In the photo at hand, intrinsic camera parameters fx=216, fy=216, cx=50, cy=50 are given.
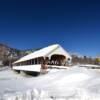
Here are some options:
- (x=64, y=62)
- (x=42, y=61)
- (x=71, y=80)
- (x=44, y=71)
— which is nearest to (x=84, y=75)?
(x=71, y=80)

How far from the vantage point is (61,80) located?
17.7m

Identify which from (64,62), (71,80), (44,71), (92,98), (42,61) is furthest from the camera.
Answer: (64,62)

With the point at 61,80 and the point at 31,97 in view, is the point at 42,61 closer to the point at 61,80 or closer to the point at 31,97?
the point at 61,80

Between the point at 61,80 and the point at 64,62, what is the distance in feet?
51.5

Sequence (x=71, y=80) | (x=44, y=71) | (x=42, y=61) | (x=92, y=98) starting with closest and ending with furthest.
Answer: (x=92, y=98) → (x=71, y=80) → (x=44, y=71) → (x=42, y=61)

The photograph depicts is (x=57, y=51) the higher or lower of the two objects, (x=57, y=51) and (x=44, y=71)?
the higher

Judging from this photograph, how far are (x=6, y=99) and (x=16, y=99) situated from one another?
703 mm

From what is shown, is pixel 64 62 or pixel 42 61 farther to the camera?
pixel 64 62

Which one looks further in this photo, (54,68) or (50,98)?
(54,68)

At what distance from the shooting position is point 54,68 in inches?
1105

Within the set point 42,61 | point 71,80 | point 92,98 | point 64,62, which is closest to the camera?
point 92,98

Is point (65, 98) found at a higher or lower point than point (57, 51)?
lower

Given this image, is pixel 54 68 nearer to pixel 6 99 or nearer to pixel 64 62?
pixel 64 62

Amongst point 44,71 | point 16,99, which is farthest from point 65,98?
point 44,71
